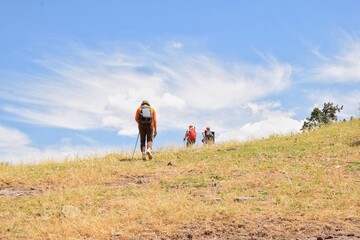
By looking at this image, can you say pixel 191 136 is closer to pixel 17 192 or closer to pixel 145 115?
pixel 145 115

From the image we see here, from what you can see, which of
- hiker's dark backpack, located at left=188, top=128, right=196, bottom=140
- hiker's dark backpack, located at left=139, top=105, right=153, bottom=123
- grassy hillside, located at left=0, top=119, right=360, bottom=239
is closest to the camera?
grassy hillside, located at left=0, top=119, right=360, bottom=239

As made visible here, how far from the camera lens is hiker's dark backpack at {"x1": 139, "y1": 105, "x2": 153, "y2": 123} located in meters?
17.8

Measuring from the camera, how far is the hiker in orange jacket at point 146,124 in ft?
58.5

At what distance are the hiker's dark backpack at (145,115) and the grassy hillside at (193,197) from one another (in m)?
1.62

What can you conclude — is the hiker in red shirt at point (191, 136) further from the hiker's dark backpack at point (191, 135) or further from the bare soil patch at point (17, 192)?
the bare soil patch at point (17, 192)

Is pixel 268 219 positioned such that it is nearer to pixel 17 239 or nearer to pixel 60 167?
pixel 17 239

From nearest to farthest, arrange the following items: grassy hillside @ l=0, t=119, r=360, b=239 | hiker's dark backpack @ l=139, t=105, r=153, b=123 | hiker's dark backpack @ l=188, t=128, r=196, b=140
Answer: grassy hillside @ l=0, t=119, r=360, b=239 < hiker's dark backpack @ l=139, t=105, r=153, b=123 < hiker's dark backpack @ l=188, t=128, r=196, b=140

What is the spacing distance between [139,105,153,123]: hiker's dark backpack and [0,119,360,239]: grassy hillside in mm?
1617

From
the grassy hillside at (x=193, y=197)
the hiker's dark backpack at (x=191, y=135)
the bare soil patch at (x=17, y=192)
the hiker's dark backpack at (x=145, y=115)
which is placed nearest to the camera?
the grassy hillside at (x=193, y=197)

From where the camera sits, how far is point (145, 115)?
1777 cm

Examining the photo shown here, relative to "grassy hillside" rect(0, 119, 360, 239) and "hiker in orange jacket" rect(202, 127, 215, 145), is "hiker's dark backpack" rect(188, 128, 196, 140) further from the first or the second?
"grassy hillside" rect(0, 119, 360, 239)

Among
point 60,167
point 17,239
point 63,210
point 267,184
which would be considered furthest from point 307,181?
point 60,167

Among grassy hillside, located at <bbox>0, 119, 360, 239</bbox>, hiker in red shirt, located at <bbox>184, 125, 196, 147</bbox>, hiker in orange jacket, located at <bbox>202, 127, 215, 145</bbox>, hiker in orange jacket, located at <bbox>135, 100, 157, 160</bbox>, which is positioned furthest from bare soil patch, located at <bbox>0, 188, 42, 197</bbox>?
hiker in orange jacket, located at <bbox>202, 127, 215, 145</bbox>

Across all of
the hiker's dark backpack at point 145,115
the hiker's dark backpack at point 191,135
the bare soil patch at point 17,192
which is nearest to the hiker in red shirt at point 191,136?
Result: the hiker's dark backpack at point 191,135
